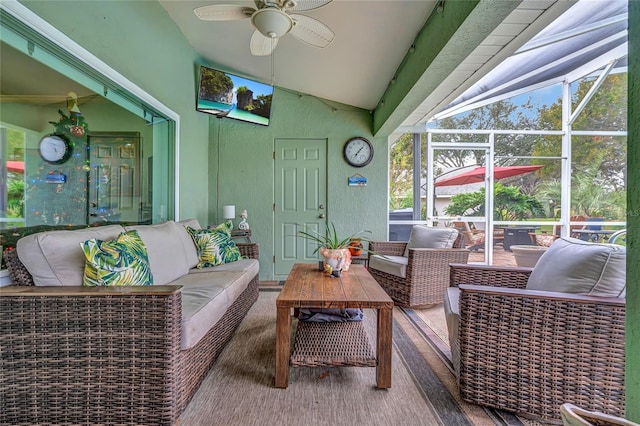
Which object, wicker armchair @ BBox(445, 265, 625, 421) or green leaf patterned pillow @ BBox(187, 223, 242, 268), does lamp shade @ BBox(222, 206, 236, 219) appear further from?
wicker armchair @ BBox(445, 265, 625, 421)

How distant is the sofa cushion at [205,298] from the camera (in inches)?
57.7

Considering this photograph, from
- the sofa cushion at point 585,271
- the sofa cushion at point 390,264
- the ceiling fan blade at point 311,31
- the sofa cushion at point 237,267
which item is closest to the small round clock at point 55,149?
the sofa cushion at point 237,267

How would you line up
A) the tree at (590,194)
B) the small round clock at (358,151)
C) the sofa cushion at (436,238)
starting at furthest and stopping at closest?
the small round clock at (358,151)
the tree at (590,194)
the sofa cushion at (436,238)

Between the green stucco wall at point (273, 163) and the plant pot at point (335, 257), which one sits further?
the green stucco wall at point (273, 163)

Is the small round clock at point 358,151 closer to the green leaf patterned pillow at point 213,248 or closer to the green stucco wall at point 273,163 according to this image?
the green stucco wall at point 273,163

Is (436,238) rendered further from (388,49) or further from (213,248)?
(213,248)

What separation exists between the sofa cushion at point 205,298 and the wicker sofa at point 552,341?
143 cm

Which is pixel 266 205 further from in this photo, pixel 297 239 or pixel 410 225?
pixel 410 225

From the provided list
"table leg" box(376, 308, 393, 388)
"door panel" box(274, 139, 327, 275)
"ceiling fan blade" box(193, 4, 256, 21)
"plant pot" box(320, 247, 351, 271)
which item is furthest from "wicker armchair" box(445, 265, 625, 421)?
"door panel" box(274, 139, 327, 275)

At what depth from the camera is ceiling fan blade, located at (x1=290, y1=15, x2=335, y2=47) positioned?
1896 mm

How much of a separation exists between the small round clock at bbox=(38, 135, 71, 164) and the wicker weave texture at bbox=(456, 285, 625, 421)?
9.41 feet

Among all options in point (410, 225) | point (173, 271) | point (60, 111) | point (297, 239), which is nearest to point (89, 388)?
point (173, 271)

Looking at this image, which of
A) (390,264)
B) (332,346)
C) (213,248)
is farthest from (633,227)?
(213,248)

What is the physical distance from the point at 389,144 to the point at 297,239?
207 cm
